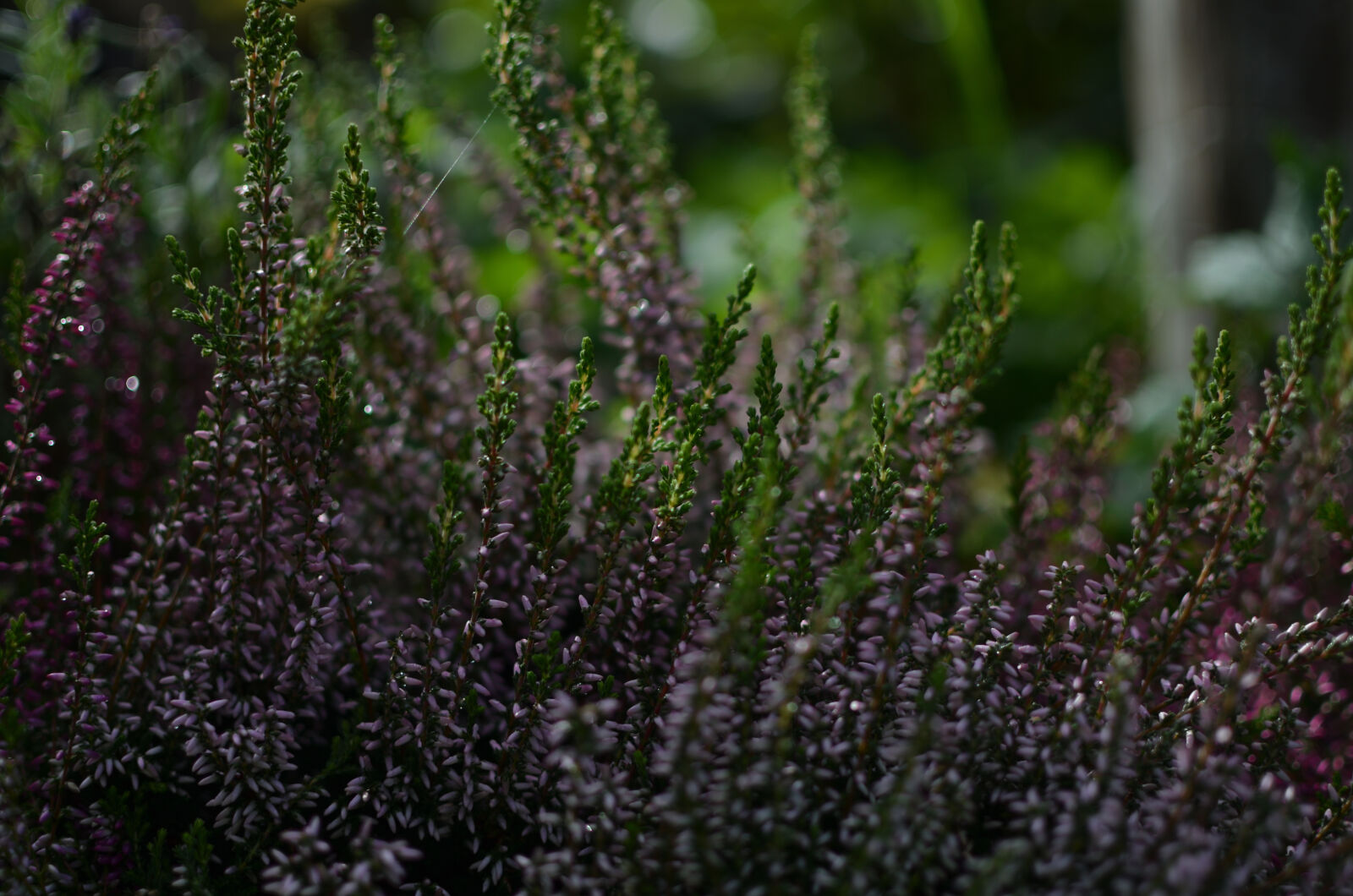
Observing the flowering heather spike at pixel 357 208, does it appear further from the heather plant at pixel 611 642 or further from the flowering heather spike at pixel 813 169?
the flowering heather spike at pixel 813 169

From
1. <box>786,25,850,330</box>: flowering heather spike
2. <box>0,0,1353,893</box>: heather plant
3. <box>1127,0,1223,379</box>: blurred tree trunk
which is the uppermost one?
<box>1127,0,1223,379</box>: blurred tree trunk

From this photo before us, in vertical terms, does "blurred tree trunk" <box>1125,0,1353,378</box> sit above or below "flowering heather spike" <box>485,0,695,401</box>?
above

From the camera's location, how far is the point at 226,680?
39.3 inches

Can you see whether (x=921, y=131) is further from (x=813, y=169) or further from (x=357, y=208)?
(x=357, y=208)

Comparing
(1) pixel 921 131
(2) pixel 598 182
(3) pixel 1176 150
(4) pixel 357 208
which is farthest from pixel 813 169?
(1) pixel 921 131

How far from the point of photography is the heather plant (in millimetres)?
767

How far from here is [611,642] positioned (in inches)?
39.5

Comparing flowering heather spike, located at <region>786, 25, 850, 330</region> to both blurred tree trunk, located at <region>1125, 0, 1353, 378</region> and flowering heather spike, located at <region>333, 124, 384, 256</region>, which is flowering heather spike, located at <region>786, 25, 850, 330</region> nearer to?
flowering heather spike, located at <region>333, 124, 384, 256</region>

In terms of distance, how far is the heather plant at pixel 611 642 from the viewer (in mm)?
767

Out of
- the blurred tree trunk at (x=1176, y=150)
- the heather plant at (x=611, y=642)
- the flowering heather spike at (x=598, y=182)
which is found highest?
the blurred tree trunk at (x=1176, y=150)

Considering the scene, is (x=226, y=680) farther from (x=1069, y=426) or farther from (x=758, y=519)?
(x=1069, y=426)

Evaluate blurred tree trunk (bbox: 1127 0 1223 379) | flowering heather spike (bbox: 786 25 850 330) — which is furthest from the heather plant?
blurred tree trunk (bbox: 1127 0 1223 379)

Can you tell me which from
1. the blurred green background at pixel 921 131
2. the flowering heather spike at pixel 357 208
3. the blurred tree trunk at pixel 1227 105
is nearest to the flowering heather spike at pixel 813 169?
the blurred green background at pixel 921 131

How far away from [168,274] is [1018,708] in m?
1.41
